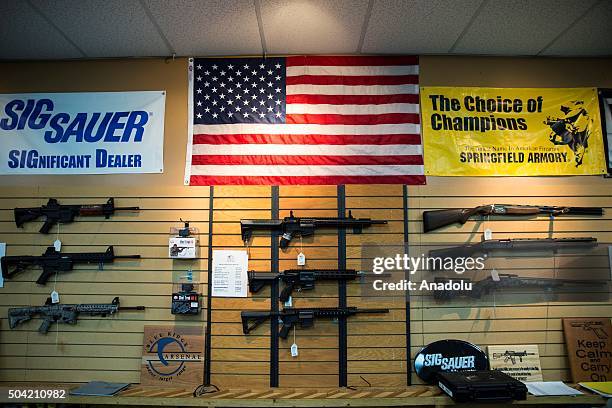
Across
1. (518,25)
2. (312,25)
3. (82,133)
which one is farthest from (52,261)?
(518,25)

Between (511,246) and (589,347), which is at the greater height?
(511,246)

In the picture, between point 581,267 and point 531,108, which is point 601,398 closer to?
point 581,267

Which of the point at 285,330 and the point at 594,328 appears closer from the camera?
the point at 285,330

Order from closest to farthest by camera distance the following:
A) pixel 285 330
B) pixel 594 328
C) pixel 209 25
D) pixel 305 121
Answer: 1. pixel 209 25
2. pixel 285 330
3. pixel 594 328
4. pixel 305 121

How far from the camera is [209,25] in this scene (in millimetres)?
3080

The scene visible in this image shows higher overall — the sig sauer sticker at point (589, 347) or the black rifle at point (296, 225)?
the black rifle at point (296, 225)

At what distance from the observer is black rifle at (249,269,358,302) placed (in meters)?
3.24

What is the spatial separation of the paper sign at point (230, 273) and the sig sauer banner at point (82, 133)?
970 millimetres

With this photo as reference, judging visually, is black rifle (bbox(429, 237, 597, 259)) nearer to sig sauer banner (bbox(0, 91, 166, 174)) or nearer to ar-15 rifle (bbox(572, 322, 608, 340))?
ar-15 rifle (bbox(572, 322, 608, 340))

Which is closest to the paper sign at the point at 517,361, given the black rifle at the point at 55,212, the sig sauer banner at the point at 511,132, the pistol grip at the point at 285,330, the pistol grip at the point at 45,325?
the sig sauer banner at the point at 511,132

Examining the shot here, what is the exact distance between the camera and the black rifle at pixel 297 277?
324 cm

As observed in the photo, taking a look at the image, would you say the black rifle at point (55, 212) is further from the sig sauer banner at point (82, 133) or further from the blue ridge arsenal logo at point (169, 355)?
the blue ridge arsenal logo at point (169, 355)

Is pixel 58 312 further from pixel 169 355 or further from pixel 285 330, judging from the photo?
pixel 285 330

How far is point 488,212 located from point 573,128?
43.7 inches
